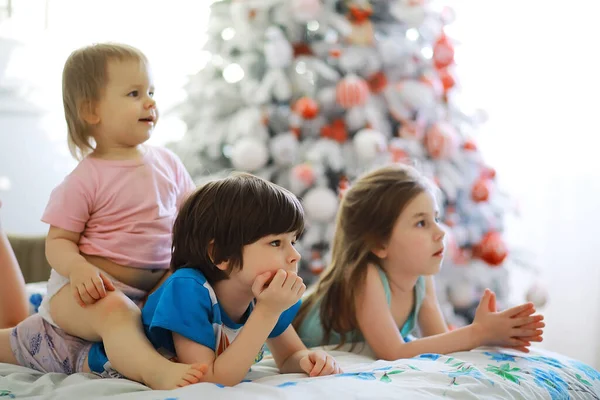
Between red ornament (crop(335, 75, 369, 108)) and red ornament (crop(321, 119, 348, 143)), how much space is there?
0.13 metres

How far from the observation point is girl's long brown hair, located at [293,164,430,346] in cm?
181

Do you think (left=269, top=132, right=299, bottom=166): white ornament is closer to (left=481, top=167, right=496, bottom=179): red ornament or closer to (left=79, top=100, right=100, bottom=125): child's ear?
(left=481, top=167, right=496, bottom=179): red ornament

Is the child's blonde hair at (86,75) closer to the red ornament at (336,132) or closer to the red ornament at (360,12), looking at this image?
the red ornament at (336,132)

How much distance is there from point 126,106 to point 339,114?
1.71 m

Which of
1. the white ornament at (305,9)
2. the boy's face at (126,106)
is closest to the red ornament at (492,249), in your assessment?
the white ornament at (305,9)

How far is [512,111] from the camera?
12.0 ft

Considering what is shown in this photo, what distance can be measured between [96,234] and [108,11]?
2.48 meters

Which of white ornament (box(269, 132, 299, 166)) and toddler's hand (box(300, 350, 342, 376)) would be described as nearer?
toddler's hand (box(300, 350, 342, 376))

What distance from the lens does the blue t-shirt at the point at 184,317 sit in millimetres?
1343

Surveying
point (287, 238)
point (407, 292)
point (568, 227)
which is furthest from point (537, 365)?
point (568, 227)

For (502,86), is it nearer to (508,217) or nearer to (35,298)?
(508,217)

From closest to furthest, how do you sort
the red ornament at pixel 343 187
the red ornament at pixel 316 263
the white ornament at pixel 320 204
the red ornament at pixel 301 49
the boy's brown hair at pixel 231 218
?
the boy's brown hair at pixel 231 218
the red ornament at pixel 343 187
the white ornament at pixel 320 204
the red ornament at pixel 316 263
the red ornament at pixel 301 49

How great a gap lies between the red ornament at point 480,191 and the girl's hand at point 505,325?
1614mm

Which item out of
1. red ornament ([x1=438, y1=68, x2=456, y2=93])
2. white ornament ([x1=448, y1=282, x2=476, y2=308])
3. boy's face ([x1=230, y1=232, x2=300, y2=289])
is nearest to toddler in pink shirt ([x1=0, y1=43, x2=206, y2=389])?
boy's face ([x1=230, y1=232, x2=300, y2=289])
